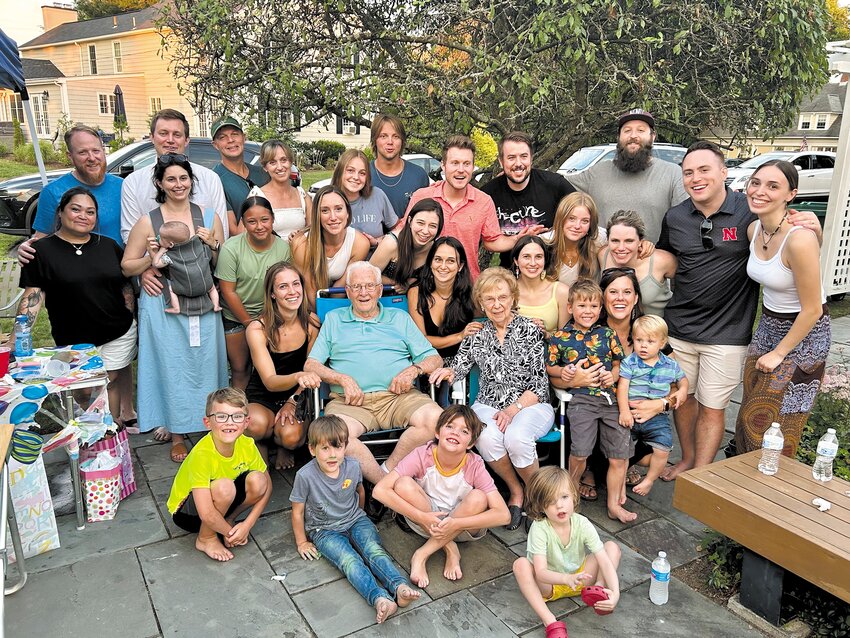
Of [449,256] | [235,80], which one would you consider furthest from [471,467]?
[235,80]

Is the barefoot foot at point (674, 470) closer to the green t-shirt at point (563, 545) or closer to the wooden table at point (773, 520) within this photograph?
the wooden table at point (773, 520)

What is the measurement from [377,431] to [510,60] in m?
2.49

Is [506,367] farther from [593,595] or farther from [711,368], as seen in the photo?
[593,595]

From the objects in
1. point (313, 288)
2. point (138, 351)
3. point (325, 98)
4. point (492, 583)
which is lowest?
point (492, 583)

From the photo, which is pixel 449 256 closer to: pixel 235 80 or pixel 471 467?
pixel 471 467

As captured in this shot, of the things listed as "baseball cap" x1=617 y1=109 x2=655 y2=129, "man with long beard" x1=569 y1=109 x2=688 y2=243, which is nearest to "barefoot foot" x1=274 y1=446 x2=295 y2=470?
"man with long beard" x1=569 y1=109 x2=688 y2=243

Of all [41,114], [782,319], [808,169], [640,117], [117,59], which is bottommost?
[782,319]

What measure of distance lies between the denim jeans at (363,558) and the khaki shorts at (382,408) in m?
0.53

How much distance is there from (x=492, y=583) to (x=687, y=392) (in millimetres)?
1549

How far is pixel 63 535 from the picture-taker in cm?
305

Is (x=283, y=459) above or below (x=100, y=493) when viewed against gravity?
below

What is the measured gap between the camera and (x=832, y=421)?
3592 mm

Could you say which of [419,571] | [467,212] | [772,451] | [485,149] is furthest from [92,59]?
[772,451]

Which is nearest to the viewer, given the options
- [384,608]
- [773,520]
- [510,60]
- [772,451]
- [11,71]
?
[773,520]
